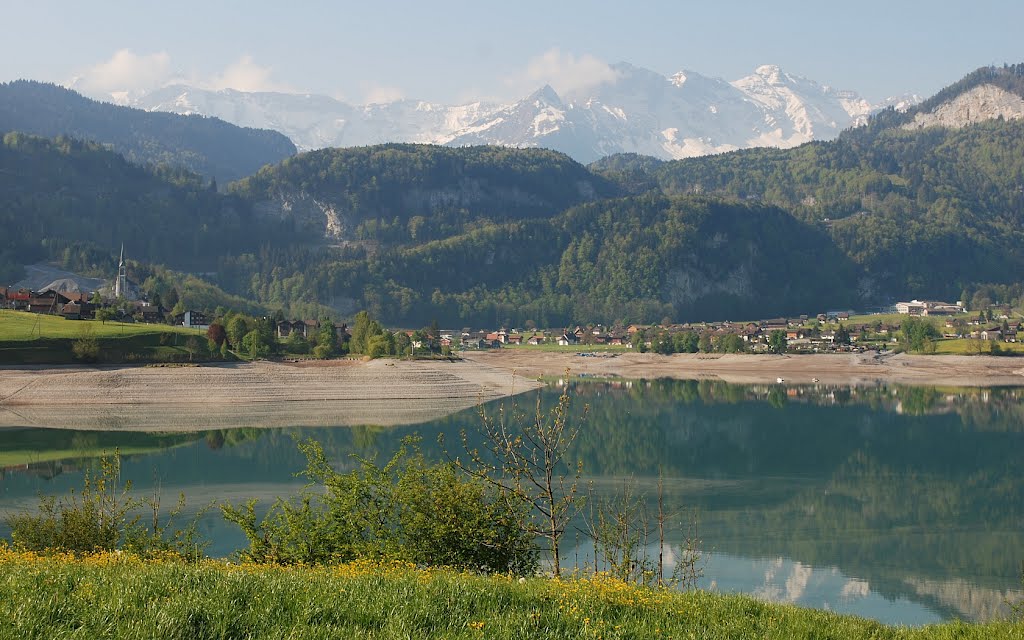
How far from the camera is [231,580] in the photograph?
12898 mm

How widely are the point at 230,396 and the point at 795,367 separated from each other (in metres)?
86.4

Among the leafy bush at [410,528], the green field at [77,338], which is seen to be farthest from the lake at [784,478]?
the green field at [77,338]

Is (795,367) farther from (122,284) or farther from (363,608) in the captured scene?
(363,608)

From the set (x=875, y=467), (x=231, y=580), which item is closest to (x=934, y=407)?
(x=875, y=467)

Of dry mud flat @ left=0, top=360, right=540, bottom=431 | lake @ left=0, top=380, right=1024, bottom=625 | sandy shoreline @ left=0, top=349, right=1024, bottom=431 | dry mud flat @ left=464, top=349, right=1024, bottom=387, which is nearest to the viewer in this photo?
lake @ left=0, top=380, right=1024, bottom=625

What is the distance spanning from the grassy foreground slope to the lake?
17.9 feet

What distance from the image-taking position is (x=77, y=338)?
285 ft

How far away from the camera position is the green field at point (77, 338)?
274 feet

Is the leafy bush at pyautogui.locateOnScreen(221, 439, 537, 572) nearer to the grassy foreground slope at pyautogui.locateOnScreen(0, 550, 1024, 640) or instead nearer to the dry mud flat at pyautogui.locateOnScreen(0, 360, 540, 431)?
→ the grassy foreground slope at pyautogui.locateOnScreen(0, 550, 1024, 640)

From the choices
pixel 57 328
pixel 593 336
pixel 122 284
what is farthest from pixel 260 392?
pixel 593 336

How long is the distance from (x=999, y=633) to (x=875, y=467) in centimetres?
4877

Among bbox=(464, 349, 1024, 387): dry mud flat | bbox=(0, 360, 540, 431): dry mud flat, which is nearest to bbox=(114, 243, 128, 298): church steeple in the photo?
bbox=(464, 349, 1024, 387): dry mud flat

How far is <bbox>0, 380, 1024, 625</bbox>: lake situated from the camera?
33.3 m

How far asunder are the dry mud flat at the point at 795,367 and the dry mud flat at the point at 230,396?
29.4 metres
